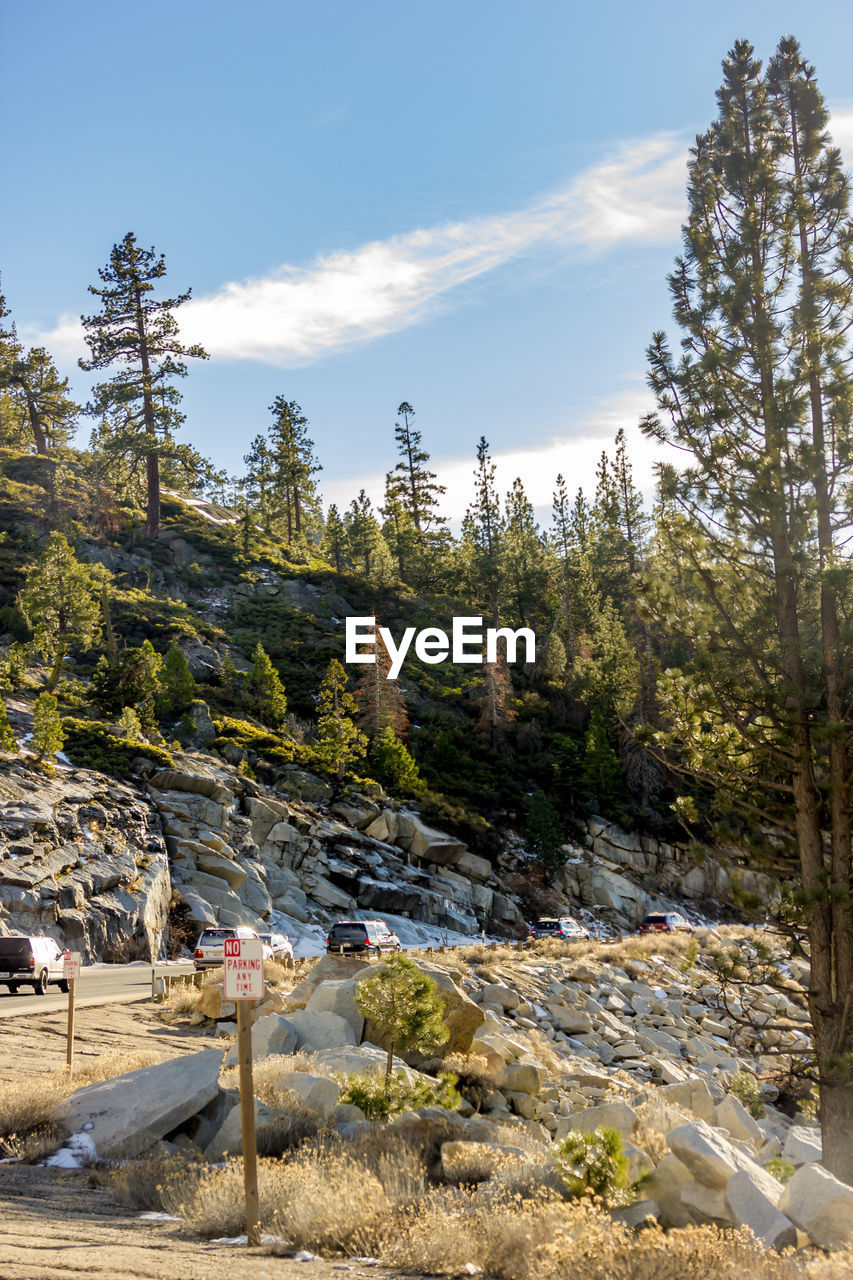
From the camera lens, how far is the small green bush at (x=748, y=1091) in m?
19.8

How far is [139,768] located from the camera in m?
42.1

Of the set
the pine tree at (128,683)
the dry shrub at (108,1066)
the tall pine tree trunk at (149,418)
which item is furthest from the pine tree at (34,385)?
the dry shrub at (108,1066)

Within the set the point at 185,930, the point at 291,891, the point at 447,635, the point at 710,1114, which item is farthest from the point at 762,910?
the point at 447,635

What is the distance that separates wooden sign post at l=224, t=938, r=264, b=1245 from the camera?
8.46 meters

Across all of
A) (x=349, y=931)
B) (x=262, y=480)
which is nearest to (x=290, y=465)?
(x=262, y=480)

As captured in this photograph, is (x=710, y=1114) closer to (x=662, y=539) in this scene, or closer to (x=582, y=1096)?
(x=582, y=1096)

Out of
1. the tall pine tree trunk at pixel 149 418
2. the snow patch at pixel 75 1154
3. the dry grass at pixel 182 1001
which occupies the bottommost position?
the dry grass at pixel 182 1001

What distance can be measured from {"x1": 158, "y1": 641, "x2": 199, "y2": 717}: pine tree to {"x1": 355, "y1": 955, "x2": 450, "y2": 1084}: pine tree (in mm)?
36622

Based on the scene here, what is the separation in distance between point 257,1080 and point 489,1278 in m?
6.79

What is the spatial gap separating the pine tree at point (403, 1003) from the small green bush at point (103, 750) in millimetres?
27862

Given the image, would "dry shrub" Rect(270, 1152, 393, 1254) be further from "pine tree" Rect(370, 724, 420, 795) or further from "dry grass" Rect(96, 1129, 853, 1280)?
"pine tree" Rect(370, 724, 420, 795)

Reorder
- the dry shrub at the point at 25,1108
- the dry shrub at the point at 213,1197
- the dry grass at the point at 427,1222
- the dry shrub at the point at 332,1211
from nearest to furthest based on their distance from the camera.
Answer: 1. the dry grass at the point at 427,1222
2. the dry shrub at the point at 332,1211
3. the dry shrub at the point at 213,1197
4. the dry shrub at the point at 25,1108

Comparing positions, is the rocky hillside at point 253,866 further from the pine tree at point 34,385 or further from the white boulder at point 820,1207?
the pine tree at point 34,385

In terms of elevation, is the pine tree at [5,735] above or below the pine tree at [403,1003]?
above
